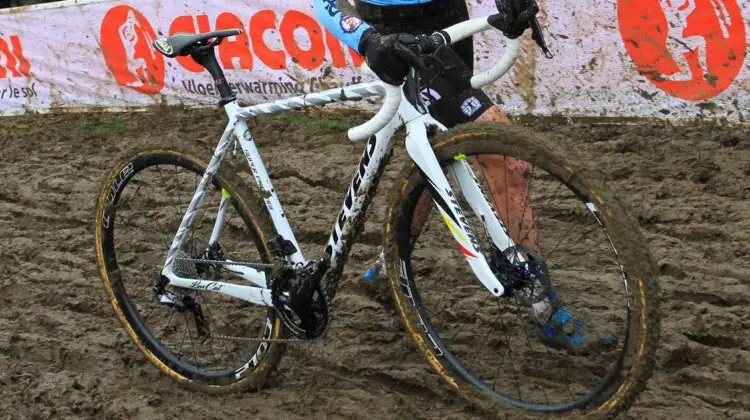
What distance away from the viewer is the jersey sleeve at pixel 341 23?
9.11 ft

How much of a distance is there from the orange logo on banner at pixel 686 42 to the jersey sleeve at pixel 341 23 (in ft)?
14.7

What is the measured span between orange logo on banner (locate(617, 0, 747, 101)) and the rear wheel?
4.05 meters

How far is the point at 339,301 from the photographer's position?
433 cm

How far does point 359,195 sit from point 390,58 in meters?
0.63

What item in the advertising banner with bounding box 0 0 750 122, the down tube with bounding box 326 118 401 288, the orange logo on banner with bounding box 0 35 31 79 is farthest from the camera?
the orange logo on banner with bounding box 0 35 31 79

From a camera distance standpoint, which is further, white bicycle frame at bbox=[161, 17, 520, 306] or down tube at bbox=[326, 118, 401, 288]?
down tube at bbox=[326, 118, 401, 288]

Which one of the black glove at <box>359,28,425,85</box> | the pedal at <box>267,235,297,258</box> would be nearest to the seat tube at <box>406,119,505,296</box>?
the black glove at <box>359,28,425,85</box>

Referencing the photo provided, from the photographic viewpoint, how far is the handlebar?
2588 millimetres

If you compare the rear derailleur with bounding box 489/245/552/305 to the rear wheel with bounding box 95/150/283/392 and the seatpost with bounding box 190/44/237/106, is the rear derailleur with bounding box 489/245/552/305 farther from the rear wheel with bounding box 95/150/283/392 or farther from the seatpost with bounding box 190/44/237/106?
the seatpost with bounding box 190/44/237/106

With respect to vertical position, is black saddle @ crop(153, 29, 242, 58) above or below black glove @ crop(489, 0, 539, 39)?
below

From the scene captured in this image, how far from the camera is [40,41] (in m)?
9.95

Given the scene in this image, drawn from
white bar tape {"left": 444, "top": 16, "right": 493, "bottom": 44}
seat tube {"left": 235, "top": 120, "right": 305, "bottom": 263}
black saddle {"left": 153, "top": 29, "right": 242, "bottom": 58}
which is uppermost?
white bar tape {"left": 444, "top": 16, "right": 493, "bottom": 44}

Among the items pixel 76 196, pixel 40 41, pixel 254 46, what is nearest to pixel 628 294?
pixel 76 196

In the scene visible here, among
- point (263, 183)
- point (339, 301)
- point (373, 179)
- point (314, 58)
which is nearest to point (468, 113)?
point (373, 179)
